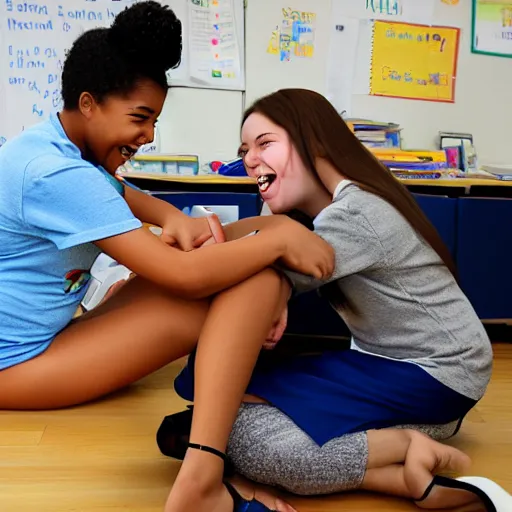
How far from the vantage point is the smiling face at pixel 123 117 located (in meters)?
→ 1.27

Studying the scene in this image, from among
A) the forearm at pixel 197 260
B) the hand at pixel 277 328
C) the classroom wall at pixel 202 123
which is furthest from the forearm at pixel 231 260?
the classroom wall at pixel 202 123

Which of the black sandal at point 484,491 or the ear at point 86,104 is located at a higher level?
the ear at point 86,104

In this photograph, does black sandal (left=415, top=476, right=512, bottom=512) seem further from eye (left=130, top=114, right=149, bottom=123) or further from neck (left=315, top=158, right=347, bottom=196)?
eye (left=130, top=114, right=149, bottom=123)

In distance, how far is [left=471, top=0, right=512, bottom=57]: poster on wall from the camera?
2.83 m

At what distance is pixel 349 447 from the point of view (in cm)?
111

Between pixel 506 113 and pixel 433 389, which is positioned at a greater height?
pixel 506 113

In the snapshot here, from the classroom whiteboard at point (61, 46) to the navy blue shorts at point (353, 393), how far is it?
177 centimetres

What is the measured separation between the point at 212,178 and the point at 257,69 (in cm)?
94

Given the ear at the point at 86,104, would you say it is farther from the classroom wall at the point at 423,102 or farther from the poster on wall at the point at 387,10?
the poster on wall at the point at 387,10

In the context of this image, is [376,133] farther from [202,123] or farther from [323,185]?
[323,185]

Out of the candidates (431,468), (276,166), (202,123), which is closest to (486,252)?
(276,166)

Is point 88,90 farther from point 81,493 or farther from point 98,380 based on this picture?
point 81,493

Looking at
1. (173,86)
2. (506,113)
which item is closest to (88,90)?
(173,86)

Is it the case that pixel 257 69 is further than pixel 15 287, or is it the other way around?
pixel 257 69
